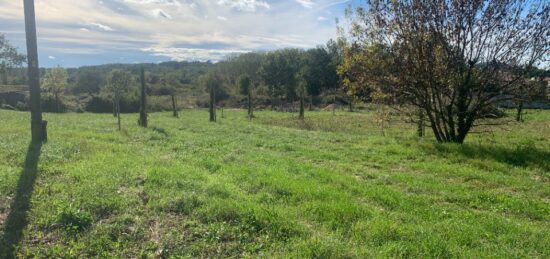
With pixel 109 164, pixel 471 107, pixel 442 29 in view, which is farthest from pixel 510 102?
pixel 109 164

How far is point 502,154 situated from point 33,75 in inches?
541

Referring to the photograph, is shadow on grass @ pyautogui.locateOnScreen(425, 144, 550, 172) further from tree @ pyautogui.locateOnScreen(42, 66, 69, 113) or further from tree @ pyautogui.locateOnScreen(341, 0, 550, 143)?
tree @ pyautogui.locateOnScreen(42, 66, 69, 113)

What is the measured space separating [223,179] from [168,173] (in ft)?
3.65

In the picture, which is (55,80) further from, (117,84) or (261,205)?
(261,205)

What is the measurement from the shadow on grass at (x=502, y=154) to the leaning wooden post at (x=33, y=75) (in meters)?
11.7

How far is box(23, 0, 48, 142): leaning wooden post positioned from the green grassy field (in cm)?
71

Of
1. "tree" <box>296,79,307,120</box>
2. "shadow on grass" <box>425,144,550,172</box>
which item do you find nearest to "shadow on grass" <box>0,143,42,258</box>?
"shadow on grass" <box>425,144,550,172</box>

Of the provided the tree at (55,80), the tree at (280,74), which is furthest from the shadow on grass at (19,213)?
the tree at (280,74)

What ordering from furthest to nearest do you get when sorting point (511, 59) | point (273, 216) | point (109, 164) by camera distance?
1. point (511, 59)
2. point (109, 164)
3. point (273, 216)

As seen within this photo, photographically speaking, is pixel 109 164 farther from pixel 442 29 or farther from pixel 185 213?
pixel 442 29

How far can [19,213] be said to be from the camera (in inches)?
215

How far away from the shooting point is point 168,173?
25.1 feet

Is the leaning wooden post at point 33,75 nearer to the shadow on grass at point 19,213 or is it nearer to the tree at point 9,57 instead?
the shadow on grass at point 19,213

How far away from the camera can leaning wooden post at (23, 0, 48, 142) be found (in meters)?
10.4
